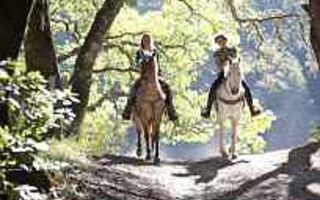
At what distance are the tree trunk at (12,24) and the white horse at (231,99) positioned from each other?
8.19 meters

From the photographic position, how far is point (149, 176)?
46.2ft

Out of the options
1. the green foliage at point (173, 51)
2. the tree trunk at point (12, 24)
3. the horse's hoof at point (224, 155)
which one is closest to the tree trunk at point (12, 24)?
the tree trunk at point (12, 24)

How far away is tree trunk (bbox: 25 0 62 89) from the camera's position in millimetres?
14078

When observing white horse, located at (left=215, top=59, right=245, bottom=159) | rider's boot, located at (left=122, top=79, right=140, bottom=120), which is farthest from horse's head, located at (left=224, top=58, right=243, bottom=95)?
rider's boot, located at (left=122, top=79, right=140, bottom=120)

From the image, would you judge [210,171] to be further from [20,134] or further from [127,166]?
[20,134]

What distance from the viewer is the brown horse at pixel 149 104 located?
15500 millimetres

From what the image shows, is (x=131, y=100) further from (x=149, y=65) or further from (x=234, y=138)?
(x=234, y=138)

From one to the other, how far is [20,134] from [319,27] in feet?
30.1

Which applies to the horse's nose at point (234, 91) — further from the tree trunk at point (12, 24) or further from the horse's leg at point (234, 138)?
the tree trunk at point (12, 24)

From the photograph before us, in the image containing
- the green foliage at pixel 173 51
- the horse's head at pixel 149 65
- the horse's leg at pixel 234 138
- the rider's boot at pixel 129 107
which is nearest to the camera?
the horse's head at pixel 149 65

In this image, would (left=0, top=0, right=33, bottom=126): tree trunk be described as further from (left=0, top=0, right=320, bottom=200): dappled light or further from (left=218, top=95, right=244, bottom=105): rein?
(left=218, top=95, right=244, bottom=105): rein

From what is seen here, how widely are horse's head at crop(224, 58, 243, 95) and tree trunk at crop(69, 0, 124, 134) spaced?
5.11 meters

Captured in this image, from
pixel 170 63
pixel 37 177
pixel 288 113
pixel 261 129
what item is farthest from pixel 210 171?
pixel 288 113

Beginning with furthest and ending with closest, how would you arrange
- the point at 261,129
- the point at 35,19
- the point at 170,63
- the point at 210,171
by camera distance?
the point at 261,129
the point at 170,63
the point at 210,171
the point at 35,19
